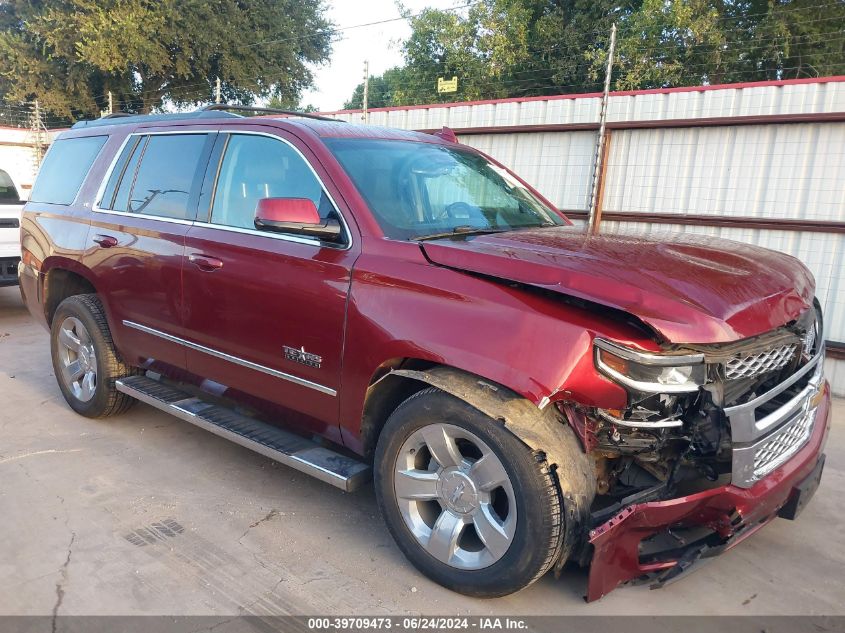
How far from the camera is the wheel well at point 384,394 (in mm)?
2885

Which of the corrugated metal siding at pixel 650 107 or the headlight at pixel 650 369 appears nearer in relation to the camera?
the headlight at pixel 650 369

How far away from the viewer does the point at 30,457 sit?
414 cm

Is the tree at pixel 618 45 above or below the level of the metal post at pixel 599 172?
above

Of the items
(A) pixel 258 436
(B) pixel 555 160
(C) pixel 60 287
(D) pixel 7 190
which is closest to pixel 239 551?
(A) pixel 258 436

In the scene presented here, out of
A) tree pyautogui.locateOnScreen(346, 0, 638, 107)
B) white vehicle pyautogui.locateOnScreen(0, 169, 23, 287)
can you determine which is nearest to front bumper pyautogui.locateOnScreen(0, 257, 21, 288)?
white vehicle pyautogui.locateOnScreen(0, 169, 23, 287)

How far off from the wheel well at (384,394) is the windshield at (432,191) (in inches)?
23.7

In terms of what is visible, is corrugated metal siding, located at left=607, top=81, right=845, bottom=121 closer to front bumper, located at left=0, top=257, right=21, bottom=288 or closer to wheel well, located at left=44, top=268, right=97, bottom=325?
wheel well, located at left=44, top=268, right=97, bottom=325

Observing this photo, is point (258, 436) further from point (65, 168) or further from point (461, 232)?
point (65, 168)

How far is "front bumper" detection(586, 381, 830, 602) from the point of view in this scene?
7.91 ft

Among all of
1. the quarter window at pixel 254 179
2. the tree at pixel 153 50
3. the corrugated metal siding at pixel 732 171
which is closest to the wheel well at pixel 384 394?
the quarter window at pixel 254 179

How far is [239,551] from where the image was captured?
124 inches

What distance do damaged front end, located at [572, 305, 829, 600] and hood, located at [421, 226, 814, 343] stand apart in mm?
125

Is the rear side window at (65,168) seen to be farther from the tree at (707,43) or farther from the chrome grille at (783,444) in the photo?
the tree at (707,43)

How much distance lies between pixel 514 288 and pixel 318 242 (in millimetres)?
1074
